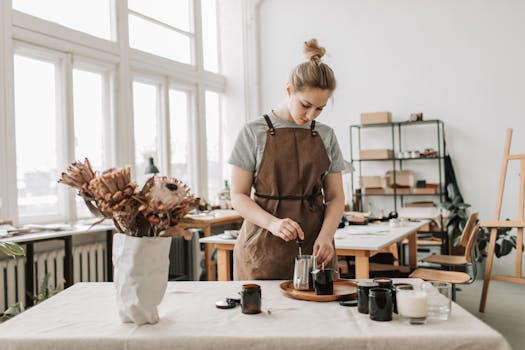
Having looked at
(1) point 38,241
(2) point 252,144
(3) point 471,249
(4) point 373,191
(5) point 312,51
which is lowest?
(3) point 471,249

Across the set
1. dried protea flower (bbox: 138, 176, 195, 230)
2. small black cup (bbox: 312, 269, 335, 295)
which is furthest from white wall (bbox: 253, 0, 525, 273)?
dried protea flower (bbox: 138, 176, 195, 230)

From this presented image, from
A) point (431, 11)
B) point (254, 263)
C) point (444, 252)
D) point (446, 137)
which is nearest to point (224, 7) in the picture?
point (431, 11)

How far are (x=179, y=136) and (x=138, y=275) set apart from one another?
17.4 ft

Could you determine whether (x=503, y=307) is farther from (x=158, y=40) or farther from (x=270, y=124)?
(x=158, y=40)

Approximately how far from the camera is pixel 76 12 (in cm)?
510

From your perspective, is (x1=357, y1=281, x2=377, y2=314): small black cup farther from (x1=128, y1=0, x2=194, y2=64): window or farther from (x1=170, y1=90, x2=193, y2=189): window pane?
(x1=170, y1=90, x2=193, y2=189): window pane

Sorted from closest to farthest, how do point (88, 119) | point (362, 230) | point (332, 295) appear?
point (332, 295), point (362, 230), point (88, 119)

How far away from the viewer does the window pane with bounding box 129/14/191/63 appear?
5.89 metres

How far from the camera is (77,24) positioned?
5105 mm

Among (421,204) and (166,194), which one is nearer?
(166,194)

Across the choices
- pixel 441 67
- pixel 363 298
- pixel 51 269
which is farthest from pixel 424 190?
pixel 363 298

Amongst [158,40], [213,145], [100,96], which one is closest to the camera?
[100,96]

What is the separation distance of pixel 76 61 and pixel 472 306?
166 inches

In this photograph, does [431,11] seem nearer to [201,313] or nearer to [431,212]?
[431,212]
